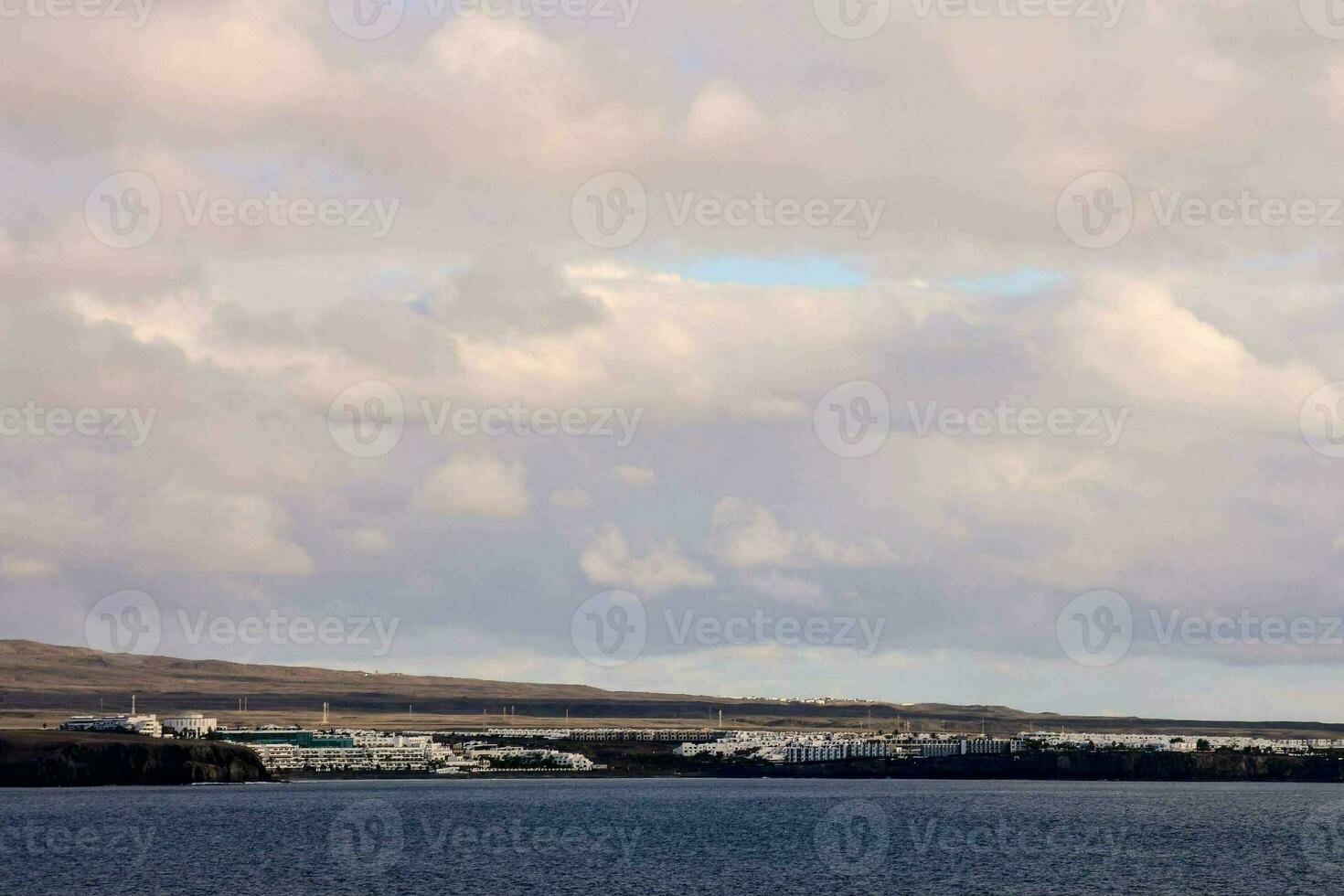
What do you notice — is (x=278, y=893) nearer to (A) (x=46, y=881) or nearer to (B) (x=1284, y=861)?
(A) (x=46, y=881)

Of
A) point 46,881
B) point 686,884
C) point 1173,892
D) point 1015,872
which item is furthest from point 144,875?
point 1173,892

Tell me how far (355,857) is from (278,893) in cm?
3623

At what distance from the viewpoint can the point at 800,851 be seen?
193m

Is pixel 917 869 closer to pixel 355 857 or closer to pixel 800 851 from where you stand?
pixel 800 851

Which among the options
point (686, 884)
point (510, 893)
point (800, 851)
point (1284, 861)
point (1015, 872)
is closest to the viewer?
point (510, 893)

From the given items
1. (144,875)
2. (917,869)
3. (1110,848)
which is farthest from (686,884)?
(1110,848)

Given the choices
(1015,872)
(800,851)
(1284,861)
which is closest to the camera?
(1015,872)

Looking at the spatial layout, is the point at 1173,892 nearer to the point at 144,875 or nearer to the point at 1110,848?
the point at 1110,848

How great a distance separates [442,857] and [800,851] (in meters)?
43.0

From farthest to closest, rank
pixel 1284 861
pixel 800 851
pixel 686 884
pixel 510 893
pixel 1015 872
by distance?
pixel 800 851, pixel 1284 861, pixel 1015 872, pixel 686 884, pixel 510 893

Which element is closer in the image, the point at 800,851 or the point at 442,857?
the point at 442,857

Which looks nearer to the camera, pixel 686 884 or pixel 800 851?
pixel 686 884

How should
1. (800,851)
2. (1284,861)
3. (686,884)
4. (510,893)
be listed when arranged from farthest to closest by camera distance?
(800,851)
(1284,861)
(686,884)
(510,893)

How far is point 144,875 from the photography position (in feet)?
527
